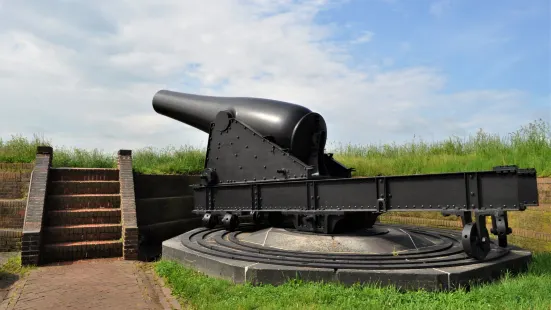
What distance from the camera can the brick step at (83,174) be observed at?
29.6ft

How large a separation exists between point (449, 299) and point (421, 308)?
1.31ft

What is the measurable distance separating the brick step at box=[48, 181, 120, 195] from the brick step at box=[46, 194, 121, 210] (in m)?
0.26

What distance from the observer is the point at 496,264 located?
5.04m

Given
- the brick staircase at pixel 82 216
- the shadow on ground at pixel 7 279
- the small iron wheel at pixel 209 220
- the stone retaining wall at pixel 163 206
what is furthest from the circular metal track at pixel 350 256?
the stone retaining wall at pixel 163 206

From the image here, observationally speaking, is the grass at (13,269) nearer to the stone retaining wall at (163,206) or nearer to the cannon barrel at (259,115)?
the stone retaining wall at (163,206)

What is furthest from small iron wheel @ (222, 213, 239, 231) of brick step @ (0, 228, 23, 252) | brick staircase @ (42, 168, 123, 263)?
brick step @ (0, 228, 23, 252)

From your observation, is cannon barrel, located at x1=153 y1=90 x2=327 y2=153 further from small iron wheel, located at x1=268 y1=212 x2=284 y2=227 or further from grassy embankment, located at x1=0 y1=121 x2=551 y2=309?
grassy embankment, located at x1=0 y1=121 x2=551 y2=309

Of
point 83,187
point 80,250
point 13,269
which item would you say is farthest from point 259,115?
point 13,269

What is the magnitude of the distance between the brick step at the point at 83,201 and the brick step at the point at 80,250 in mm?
997

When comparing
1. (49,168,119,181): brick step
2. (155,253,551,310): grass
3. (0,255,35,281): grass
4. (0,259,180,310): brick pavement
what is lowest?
(0,259,180,310): brick pavement

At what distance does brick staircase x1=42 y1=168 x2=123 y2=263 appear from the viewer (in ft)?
24.8

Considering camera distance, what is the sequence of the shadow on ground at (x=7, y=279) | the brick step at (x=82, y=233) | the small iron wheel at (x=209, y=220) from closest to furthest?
Answer: the shadow on ground at (x=7, y=279) → the brick step at (x=82, y=233) → the small iron wheel at (x=209, y=220)

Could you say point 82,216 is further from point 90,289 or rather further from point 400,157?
point 400,157

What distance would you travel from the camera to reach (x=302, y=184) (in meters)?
6.32
